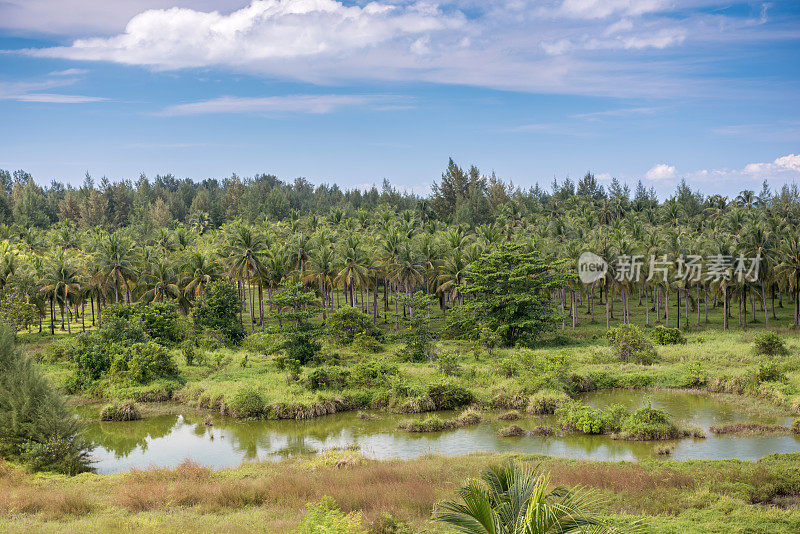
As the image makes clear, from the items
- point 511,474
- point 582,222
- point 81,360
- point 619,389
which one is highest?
point 582,222

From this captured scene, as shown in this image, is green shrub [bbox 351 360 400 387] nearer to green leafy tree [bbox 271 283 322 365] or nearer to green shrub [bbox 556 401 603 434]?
green leafy tree [bbox 271 283 322 365]

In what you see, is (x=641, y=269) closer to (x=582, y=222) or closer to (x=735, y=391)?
(x=735, y=391)

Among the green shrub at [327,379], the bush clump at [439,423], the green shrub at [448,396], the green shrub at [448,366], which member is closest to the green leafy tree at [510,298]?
the green shrub at [448,366]

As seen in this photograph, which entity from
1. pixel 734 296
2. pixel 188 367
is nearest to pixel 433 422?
pixel 188 367

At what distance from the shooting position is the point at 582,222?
91.6 metres

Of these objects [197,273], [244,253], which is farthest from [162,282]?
[244,253]

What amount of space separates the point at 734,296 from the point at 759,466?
45.1 m

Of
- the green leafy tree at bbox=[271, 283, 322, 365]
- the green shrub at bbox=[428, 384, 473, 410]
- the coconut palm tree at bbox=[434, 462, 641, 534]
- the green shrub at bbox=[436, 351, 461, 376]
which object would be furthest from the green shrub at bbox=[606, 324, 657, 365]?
the coconut palm tree at bbox=[434, 462, 641, 534]

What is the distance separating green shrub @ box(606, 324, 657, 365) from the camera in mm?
40312

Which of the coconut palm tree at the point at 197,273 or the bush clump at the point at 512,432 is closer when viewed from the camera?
the bush clump at the point at 512,432

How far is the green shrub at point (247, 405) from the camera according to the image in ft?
109

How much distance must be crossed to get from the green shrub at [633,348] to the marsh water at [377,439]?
18.2ft

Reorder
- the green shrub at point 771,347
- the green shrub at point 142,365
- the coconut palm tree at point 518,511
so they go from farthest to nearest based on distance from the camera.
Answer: the green shrub at point 771,347 → the green shrub at point 142,365 → the coconut palm tree at point 518,511

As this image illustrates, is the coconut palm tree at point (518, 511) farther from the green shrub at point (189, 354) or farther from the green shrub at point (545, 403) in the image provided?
the green shrub at point (189, 354)
